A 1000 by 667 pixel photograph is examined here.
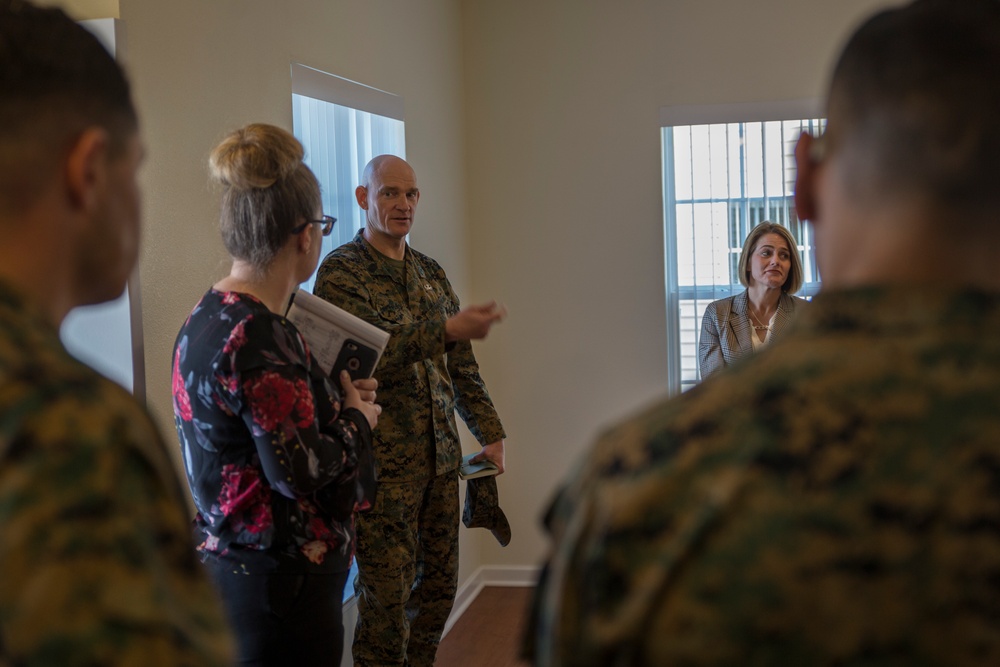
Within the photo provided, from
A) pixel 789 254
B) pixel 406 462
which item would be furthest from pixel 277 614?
pixel 789 254

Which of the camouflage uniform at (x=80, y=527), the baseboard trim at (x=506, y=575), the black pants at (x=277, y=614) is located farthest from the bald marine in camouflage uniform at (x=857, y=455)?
the baseboard trim at (x=506, y=575)

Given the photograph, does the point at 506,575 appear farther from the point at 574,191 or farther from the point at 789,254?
the point at 789,254

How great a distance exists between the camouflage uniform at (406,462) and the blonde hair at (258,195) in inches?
36.6

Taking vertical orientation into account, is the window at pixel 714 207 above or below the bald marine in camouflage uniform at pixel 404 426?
above

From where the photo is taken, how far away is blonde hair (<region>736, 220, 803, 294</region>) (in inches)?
163

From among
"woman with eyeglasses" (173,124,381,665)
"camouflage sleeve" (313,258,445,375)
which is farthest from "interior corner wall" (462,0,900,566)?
"woman with eyeglasses" (173,124,381,665)

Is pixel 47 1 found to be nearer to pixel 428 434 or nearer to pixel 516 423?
pixel 428 434

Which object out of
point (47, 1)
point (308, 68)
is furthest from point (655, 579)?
point (308, 68)

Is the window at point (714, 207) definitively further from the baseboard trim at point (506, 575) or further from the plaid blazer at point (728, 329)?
the baseboard trim at point (506, 575)

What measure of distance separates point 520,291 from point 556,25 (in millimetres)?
1297

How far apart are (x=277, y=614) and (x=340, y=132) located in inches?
84.9

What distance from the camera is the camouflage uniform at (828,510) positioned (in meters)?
0.67

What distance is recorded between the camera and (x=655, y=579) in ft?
2.29

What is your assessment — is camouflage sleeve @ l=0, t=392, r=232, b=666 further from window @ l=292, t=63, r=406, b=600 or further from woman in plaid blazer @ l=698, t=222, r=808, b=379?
woman in plaid blazer @ l=698, t=222, r=808, b=379
